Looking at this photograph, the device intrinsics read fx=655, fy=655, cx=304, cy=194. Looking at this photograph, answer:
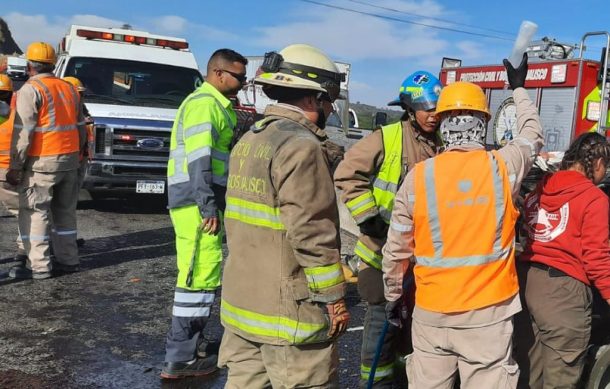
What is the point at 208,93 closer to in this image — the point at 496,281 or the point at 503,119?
the point at 496,281

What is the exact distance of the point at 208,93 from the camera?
4277 mm

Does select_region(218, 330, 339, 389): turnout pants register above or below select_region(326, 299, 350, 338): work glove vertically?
below

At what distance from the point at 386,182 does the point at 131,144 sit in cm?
675

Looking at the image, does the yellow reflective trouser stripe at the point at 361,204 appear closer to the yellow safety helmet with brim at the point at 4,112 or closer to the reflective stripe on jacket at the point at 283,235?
the reflective stripe on jacket at the point at 283,235

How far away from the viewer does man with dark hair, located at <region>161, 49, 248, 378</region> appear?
4.12 meters

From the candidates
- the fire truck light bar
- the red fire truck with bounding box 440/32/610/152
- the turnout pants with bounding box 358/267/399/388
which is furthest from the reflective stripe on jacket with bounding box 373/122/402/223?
the fire truck light bar

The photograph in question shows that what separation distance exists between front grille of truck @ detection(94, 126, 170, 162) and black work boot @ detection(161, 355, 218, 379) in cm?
589

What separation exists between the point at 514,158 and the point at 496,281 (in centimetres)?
52

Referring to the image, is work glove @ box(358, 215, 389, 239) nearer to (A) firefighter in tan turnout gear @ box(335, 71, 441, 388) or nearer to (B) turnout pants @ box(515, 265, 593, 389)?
(A) firefighter in tan turnout gear @ box(335, 71, 441, 388)

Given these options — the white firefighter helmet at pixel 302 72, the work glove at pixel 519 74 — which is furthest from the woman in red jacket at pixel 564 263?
the white firefighter helmet at pixel 302 72

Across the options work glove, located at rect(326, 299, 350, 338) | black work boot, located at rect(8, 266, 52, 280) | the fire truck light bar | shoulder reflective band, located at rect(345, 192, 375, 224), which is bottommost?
black work boot, located at rect(8, 266, 52, 280)

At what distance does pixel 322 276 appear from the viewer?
2.52 m

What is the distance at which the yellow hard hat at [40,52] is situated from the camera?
6188 millimetres

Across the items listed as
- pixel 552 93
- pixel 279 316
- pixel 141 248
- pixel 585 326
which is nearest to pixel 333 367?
Answer: pixel 279 316
